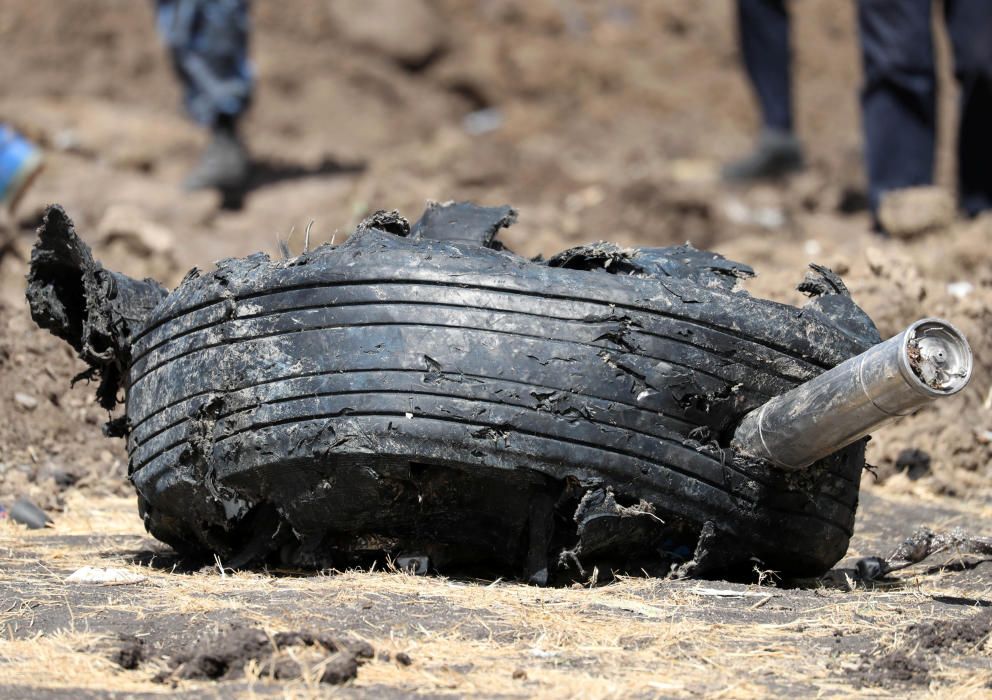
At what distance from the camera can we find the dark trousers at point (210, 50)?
790 cm

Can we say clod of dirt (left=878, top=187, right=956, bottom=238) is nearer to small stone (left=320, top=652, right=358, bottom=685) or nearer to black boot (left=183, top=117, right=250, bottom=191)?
black boot (left=183, top=117, right=250, bottom=191)

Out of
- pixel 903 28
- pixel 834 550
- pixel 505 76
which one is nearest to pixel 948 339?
pixel 834 550

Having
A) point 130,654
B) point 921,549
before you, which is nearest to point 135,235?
point 921,549

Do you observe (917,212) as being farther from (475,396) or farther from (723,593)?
(475,396)

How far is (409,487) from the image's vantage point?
9.30ft

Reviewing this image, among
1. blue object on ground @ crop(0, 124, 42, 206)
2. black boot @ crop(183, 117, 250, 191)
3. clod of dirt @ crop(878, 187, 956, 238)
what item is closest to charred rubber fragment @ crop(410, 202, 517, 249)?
clod of dirt @ crop(878, 187, 956, 238)

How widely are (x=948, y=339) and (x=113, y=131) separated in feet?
24.2

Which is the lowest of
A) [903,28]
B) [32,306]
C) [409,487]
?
[409,487]

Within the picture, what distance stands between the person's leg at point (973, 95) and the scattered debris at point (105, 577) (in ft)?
15.7

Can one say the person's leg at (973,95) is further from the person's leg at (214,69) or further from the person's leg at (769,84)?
the person's leg at (214,69)

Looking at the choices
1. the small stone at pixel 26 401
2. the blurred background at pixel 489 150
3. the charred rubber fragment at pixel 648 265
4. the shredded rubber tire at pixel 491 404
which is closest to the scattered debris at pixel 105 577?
the shredded rubber tire at pixel 491 404

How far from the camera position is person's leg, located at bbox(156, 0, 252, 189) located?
791 centimetres

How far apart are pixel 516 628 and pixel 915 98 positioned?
488 cm

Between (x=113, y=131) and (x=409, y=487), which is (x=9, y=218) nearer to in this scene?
(x=113, y=131)
